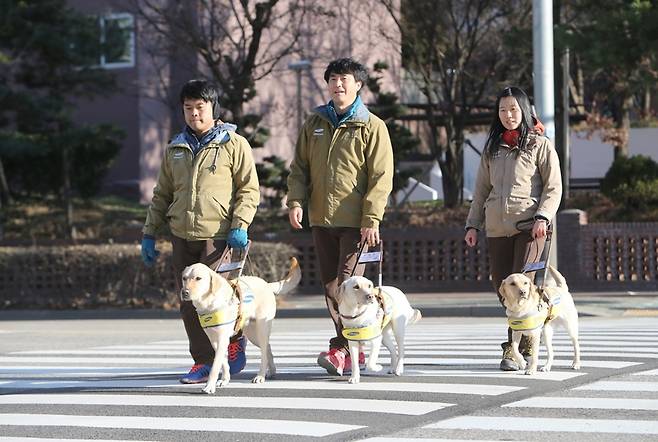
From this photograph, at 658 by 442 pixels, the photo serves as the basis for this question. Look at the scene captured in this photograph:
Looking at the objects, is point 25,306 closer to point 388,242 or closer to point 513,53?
point 388,242

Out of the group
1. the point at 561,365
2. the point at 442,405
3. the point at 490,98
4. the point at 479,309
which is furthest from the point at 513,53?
the point at 442,405

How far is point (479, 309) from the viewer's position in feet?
63.4

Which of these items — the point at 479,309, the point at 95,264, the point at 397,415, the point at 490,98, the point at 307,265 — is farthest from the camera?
the point at 490,98

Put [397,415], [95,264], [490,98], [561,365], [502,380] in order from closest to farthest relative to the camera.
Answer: [397,415], [502,380], [561,365], [95,264], [490,98]

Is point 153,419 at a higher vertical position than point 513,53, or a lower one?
lower

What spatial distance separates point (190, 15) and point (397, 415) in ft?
72.5

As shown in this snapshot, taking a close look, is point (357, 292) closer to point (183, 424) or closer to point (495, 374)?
point (495, 374)

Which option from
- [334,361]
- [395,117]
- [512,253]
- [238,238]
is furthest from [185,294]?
[395,117]

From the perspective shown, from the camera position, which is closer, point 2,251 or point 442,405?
point 442,405

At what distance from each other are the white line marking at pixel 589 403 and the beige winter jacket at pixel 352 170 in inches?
70.3

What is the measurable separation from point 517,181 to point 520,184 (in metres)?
0.03

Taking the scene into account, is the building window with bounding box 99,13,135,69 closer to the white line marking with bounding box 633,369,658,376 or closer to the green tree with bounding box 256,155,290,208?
the green tree with bounding box 256,155,290,208

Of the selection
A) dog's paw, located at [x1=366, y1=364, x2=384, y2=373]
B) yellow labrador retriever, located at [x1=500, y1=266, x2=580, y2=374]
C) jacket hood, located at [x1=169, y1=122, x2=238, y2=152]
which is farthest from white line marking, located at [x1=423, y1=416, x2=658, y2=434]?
jacket hood, located at [x1=169, y1=122, x2=238, y2=152]

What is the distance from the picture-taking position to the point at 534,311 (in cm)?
885
